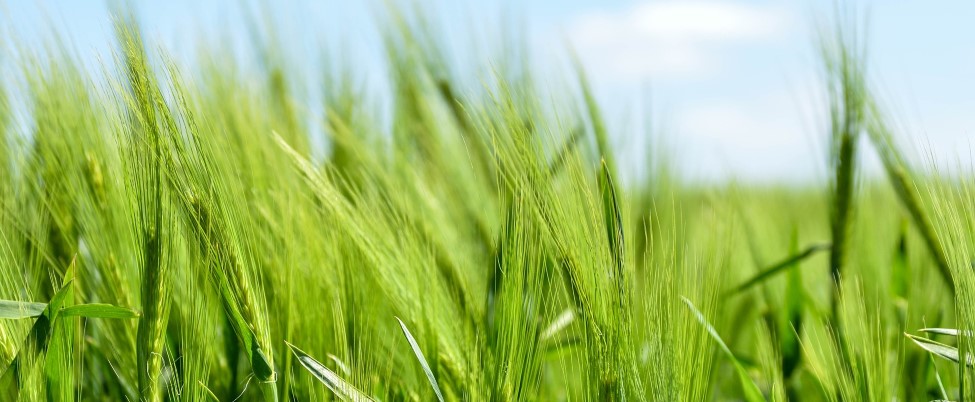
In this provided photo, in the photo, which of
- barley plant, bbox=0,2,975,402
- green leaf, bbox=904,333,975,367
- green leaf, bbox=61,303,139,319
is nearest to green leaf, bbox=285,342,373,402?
barley plant, bbox=0,2,975,402

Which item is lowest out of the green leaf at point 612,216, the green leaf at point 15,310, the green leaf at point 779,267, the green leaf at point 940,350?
the green leaf at point 779,267

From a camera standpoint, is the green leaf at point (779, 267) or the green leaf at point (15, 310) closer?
the green leaf at point (15, 310)

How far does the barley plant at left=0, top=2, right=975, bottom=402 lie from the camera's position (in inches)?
21.1

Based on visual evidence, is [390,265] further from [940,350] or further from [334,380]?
[940,350]

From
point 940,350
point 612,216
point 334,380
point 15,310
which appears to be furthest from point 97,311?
point 940,350

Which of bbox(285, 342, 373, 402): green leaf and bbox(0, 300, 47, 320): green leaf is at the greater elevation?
bbox(0, 300, 47, 320): green leaf

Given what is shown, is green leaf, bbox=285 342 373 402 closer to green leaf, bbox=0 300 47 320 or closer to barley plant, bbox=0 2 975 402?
barley plant, bbox=0 2 975 402

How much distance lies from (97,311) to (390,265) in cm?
19

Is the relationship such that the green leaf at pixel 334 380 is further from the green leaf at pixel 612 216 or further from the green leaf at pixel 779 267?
the green leaf at pixel 779 267

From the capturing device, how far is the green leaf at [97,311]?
55cm

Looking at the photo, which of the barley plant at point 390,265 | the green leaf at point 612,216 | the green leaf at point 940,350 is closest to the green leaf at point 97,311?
the barley plant at point 390,265

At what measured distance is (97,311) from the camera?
1.84ft

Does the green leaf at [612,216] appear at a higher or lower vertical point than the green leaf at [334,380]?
higher

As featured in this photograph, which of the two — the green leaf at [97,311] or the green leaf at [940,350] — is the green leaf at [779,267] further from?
the green leaf at [97,311]
